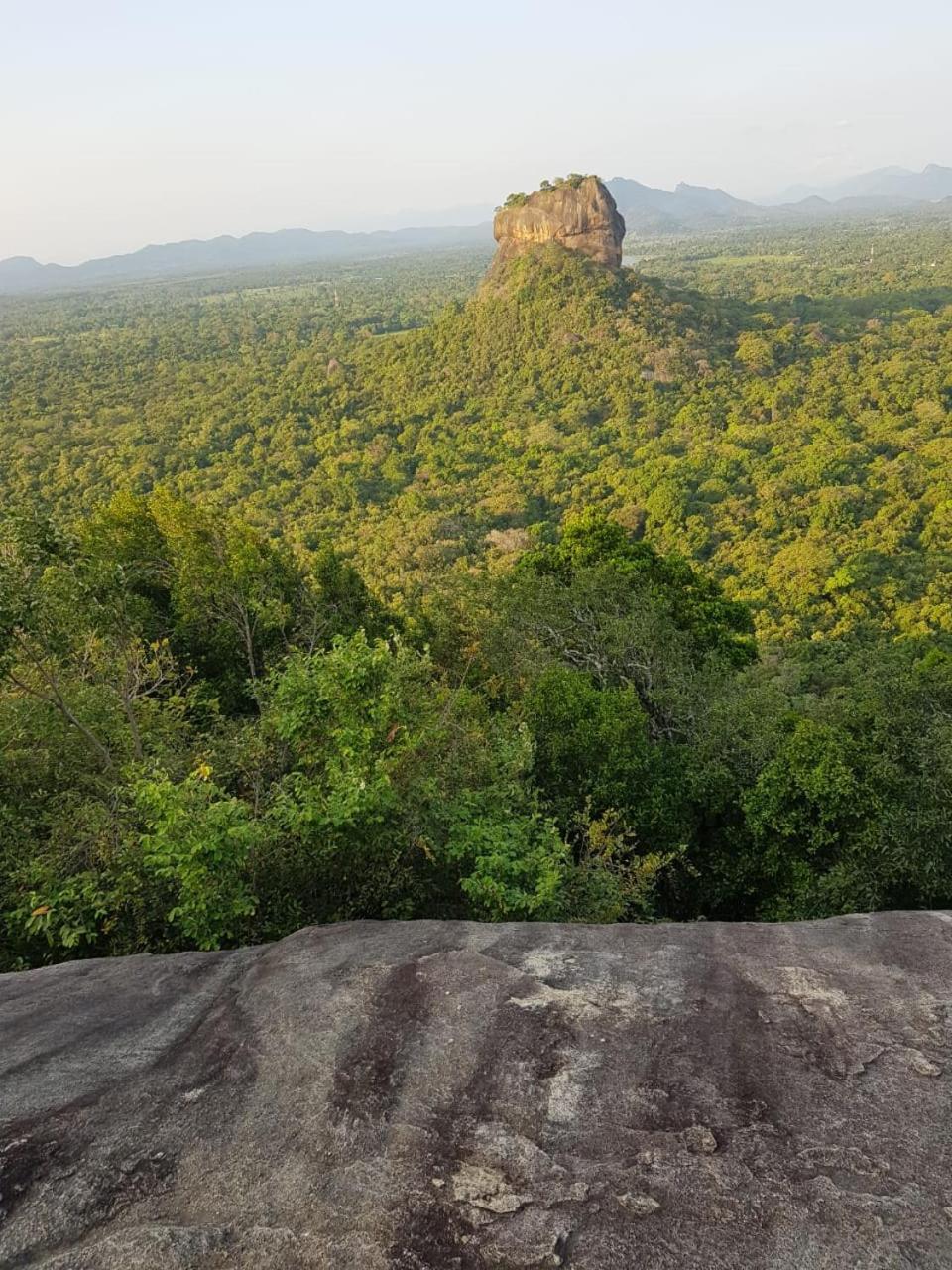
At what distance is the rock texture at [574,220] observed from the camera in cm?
8694

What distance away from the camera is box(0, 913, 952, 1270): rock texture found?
358cm

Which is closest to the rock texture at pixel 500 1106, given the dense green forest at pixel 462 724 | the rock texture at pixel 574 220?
the dense green forest at pixel 462 724

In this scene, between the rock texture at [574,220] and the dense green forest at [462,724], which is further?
the rock texture at [574,220]

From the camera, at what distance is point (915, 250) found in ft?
556

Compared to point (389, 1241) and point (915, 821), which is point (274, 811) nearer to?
point (389, 1241)

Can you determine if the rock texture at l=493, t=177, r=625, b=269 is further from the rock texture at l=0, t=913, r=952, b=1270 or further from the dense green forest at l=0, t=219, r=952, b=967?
the rock texture at l=0, t=913, r=952, b=1270

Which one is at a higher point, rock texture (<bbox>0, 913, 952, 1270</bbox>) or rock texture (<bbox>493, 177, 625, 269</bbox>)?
rock texture (<bbox>493, 177, 625, 269</bbox>)

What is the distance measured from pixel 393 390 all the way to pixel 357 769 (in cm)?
8162

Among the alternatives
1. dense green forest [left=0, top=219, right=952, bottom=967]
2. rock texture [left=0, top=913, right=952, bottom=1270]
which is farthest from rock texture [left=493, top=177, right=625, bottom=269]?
rock texture [left=0, top=913, right=952, bottom=1270]

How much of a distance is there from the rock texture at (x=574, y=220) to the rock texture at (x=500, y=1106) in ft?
315

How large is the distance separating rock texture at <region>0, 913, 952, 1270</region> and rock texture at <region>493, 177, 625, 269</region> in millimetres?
95945

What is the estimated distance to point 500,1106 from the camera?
4.30 m

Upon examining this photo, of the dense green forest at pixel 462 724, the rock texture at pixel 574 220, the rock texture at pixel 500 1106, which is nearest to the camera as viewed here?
the rock texture at pixel 500 1106

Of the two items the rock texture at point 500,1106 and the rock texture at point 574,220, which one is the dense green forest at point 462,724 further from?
the rock texture at point 574,220
